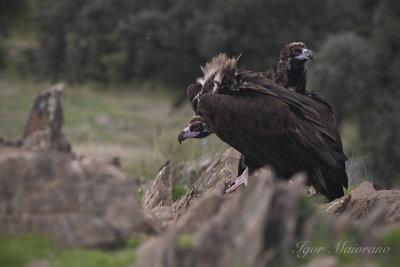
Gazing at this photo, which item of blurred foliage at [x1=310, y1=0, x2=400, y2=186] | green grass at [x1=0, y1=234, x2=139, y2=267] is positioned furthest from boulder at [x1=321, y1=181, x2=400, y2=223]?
blurred foliage at [x1=310, y1=0, x2=400, y2=186]

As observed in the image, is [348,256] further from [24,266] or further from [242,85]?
[242,85]

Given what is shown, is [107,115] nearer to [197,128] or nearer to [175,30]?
[175,30]

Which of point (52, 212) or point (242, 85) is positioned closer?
point (52, 212)

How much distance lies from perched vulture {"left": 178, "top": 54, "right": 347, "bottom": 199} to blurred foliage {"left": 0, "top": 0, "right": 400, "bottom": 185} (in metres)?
14.4

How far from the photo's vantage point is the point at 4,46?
48.4m

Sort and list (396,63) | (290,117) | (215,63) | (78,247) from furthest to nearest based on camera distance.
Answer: (396,63) < (215,63) < (290,117) < (78,247)

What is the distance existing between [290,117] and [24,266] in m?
4.32

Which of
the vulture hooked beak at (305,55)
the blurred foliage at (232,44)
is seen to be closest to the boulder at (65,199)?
the vulture hooked beak at (305,55)

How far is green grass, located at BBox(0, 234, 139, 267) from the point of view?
15.8ft

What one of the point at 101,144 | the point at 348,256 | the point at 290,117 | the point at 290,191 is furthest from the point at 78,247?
the point at 101,144

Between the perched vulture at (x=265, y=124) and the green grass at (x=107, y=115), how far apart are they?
15807 millimetres
